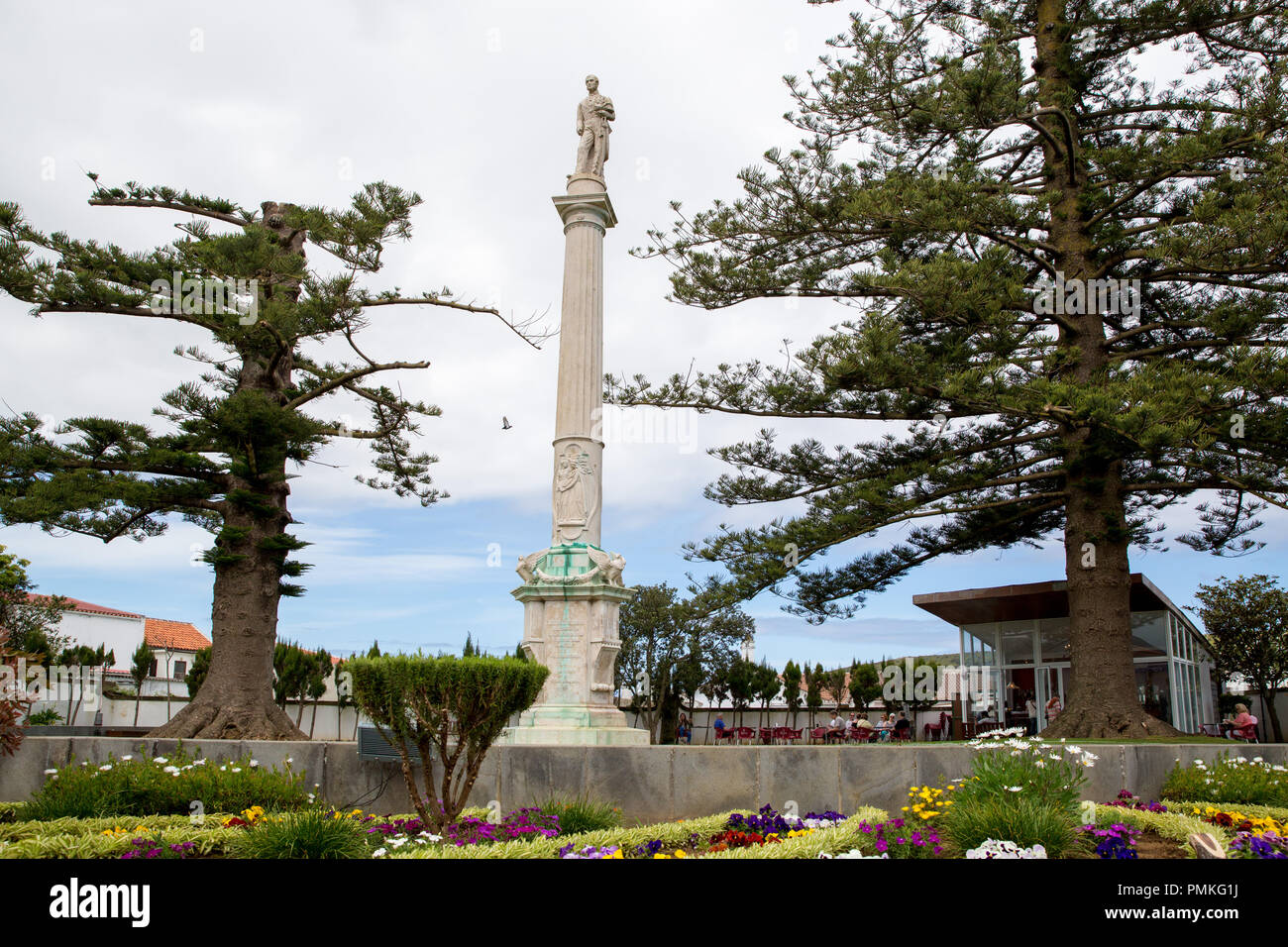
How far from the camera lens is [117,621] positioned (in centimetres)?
4162

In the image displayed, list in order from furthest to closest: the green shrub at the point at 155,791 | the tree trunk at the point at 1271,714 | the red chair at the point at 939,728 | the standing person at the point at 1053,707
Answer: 1. the tree trunk at the point at 1271,714
2. the red chair at the point at 939,728
3. the standing person at the point at 1053,707
4. the green shrub at the point at 155,791

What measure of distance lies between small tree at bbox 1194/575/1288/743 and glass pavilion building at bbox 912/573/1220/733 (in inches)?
189

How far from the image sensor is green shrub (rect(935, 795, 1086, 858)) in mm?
5979

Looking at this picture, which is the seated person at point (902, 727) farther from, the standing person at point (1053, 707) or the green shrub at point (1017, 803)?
the green shrub at point (1017, 803)

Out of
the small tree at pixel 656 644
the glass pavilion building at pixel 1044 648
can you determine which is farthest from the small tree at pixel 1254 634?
the small tree at pixel 656 644

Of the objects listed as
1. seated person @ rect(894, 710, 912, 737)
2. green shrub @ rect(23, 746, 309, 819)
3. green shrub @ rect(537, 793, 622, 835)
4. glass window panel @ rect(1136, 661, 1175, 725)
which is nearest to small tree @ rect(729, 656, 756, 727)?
seated person @ rect(894, 710, 912, 737)

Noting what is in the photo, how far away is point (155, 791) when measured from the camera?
7.82 meters

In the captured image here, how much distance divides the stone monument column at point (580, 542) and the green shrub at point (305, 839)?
490cm

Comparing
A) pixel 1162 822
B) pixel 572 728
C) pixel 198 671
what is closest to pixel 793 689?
pixel 198 671

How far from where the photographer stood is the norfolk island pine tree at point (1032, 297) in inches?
492

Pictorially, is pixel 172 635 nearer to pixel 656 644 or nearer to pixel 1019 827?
pixel 656 644

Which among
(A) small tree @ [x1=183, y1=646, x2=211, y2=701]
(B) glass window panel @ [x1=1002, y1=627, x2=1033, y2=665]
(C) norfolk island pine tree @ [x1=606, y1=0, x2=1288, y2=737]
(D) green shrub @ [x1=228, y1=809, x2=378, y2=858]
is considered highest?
(C) norfolk island pine tree @ [x1=606, y1=0, x2=1288, y2=737]

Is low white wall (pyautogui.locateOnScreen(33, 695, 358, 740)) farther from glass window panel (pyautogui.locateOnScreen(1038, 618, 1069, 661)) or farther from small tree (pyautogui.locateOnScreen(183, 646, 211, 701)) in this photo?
glass window panel (pyautogui.locateOnScreen(1038, 618, 1069, 661))
